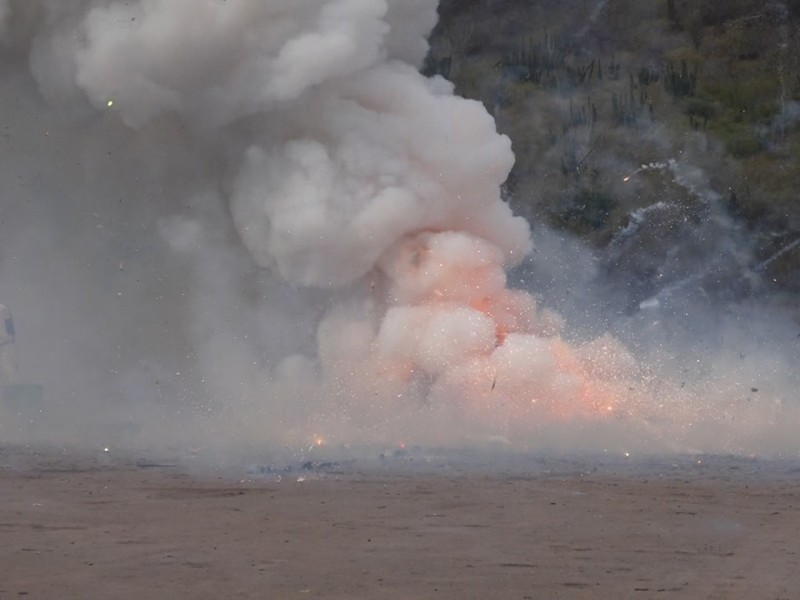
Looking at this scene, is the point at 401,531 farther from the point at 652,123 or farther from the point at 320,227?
the point at 652,123

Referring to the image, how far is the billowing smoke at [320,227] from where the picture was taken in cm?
1916

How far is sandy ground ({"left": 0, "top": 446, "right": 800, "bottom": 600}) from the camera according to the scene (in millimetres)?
10523

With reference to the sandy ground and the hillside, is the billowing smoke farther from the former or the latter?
the hillside

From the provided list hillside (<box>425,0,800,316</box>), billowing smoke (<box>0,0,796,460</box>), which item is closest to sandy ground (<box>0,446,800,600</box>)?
billowing smoke (<box>0,0,796,460</box>)

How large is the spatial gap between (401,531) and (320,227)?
7.89 metres

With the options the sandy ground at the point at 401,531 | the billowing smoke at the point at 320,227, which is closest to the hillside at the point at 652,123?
the billowing smoke at the point at 320,227

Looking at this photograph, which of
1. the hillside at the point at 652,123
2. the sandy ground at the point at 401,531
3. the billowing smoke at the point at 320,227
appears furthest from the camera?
the hillside at the point at 652,123

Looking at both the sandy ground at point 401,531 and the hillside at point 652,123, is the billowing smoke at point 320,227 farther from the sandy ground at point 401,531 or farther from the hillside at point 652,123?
the hillside at point 652,123

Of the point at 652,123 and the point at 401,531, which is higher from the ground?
the point at 652,123

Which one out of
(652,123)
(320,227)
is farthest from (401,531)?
(652,123)

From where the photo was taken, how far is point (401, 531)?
1255 cm

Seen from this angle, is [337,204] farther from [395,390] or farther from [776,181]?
[776,181]

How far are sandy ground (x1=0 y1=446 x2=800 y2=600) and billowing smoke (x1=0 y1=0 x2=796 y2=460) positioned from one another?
2722 mm

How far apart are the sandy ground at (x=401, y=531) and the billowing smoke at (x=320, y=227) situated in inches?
107
